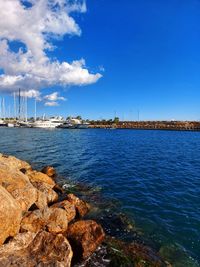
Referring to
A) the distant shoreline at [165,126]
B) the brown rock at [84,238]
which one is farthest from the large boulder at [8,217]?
the distant shoreline at [165,126]

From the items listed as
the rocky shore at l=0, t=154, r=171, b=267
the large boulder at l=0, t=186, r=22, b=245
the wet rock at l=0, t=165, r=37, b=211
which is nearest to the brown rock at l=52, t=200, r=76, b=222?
the rocky shore at l=0, t=154, r=171, b=267

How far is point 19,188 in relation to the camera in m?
14.3

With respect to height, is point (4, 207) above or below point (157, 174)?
above

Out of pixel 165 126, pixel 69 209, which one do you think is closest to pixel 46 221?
pixel 69 209

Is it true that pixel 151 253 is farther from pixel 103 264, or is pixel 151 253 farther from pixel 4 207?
pixel 4 207

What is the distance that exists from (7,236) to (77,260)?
11.2 ft

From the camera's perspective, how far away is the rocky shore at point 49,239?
35.4ft

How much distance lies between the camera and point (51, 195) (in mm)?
19172

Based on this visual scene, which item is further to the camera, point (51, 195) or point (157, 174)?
point (157, 174)

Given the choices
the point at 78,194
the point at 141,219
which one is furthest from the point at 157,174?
the point at 141,219

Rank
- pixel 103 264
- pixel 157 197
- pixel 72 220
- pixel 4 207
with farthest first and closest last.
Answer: pixel 157 197, pixel 72 220, pixel 103 264, pixel 4 207

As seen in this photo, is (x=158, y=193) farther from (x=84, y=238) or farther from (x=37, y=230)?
(x=37, y=230)

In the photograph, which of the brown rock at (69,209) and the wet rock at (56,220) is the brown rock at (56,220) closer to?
the wet rock at (56,220)

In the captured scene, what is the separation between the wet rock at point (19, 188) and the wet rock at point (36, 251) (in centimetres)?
260
